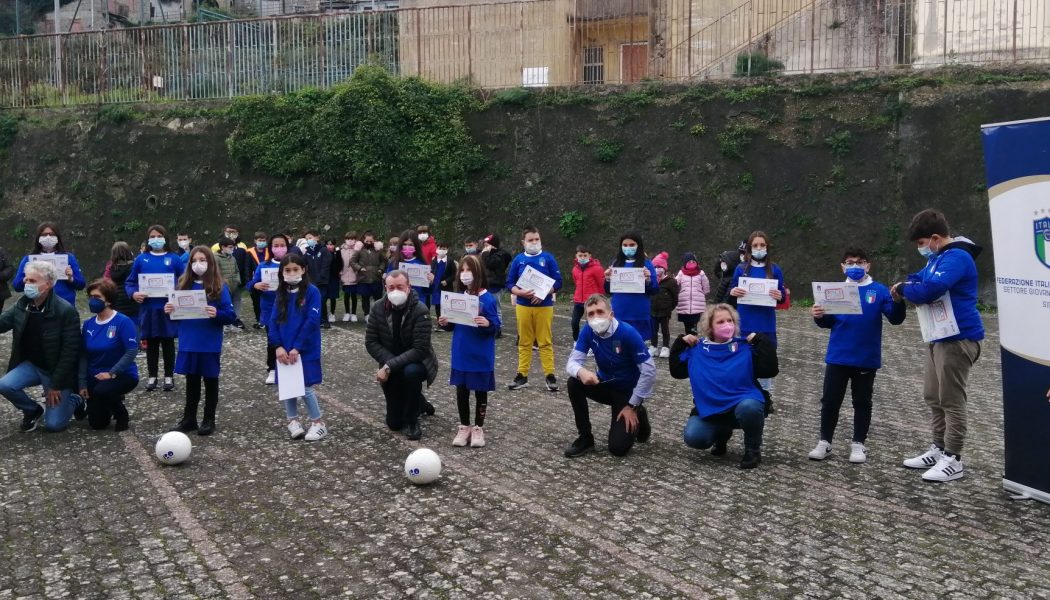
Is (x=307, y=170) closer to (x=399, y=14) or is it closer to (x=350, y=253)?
(x=399, y=14)

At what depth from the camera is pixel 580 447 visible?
864 cm

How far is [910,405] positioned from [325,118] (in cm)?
1693

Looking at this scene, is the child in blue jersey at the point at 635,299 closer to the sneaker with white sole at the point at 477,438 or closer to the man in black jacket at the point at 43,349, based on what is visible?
the sneaker with white sole at the point at 477,438

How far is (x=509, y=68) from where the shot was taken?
2408 cm

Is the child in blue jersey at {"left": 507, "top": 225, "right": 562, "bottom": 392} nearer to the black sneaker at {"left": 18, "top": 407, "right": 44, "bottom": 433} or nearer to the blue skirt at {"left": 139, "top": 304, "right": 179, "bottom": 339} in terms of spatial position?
the blue skirt at {"left": 139, "top": 304, "right": 179, "bottom": 339}

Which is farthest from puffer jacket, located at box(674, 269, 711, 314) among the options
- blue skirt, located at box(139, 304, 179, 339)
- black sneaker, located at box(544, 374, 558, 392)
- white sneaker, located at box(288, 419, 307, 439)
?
blue skirt, located at box(139, 304, 179, 339)

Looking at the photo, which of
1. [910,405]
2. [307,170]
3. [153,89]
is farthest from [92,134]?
[910,405]

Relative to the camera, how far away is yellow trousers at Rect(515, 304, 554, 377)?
11.9m

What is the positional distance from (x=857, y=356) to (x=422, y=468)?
3.79 meters

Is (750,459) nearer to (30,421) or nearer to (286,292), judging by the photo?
(286,292)

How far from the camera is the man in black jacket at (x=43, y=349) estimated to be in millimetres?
9422

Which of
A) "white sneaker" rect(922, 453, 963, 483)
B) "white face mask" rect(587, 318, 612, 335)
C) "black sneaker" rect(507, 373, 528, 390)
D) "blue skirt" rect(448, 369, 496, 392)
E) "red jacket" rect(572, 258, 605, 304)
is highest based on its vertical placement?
"red jacket" rect(572, 258, 605, 304)

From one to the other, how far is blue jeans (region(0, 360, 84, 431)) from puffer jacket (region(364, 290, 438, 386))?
10.4ft

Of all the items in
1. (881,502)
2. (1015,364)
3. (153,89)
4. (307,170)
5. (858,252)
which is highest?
(153,89)
